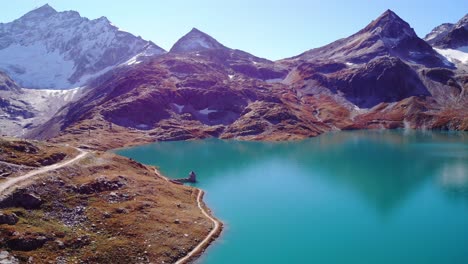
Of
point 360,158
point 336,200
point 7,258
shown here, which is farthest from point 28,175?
point 360,158

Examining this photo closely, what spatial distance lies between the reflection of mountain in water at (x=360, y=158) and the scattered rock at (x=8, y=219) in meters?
56.3

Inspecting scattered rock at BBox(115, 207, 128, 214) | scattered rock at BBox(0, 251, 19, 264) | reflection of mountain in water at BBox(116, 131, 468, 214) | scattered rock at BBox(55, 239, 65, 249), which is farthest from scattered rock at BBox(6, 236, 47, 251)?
reflection of mountain in water at BBox(116, 131, 468, 214)

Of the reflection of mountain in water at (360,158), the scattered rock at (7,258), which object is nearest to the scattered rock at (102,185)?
the scattered rock at (7,258)

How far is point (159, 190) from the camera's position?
75.3m

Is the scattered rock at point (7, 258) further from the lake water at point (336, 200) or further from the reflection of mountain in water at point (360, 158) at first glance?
the reflection of mountain in water at point (360, 158)

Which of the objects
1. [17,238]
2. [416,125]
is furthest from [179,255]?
[416,125]

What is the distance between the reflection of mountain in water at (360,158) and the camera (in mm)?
89750

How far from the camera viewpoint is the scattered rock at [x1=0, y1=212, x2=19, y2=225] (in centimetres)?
4767

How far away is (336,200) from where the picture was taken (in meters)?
78.5

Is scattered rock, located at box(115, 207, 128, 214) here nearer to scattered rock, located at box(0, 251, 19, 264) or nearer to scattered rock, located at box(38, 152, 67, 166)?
scattered rock, located at box(0, 251, 19, 264)

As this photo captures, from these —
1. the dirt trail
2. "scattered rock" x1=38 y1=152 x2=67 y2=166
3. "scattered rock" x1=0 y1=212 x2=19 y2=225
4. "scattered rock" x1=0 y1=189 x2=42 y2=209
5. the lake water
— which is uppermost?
"scattered rock" x1=38 y1=152 x2=67 y2=166

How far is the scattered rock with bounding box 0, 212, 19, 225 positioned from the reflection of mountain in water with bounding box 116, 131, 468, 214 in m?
56.3

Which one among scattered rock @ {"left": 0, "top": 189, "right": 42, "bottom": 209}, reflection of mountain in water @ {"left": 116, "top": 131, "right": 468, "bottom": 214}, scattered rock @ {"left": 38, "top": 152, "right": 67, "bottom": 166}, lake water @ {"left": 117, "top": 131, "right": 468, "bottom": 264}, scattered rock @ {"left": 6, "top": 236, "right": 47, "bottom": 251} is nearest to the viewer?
scattered rock @ {"left": 6, "top": 236, "right": 47, "bottom": 251}

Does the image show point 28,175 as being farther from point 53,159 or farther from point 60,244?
point 60,244
